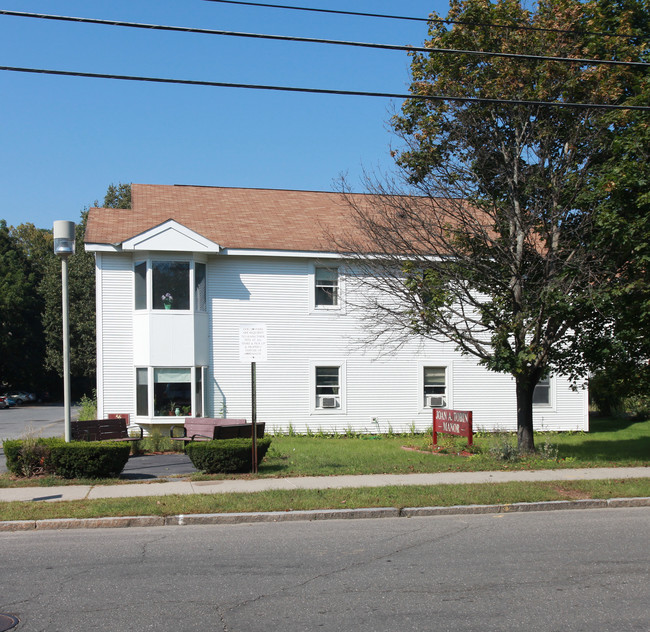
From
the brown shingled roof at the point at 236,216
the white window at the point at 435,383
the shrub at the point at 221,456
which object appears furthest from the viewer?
the white window at the point at 435,383

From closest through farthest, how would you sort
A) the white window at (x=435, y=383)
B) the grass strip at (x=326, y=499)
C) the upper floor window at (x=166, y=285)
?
the grass strip at (x=326, y=499)
the upper floor window at (x=166, y=285)
the white window at (x=435, y=383)

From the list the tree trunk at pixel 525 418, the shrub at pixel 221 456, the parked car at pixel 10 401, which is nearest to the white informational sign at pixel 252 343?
the shrub at pixel 221 456

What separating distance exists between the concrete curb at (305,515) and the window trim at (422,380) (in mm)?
13032

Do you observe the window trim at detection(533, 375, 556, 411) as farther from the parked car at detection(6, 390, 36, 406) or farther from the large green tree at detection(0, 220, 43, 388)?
the parked car at detection(6, 390, 36, 406)

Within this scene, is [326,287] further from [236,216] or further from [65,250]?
[65,250]

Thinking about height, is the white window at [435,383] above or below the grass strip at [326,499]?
above

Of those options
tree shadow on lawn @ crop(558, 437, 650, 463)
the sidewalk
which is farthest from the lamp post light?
tree shadow on lawn @ crop(558, 437, 650, 463)

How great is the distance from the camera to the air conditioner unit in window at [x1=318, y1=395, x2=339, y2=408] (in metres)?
23.3

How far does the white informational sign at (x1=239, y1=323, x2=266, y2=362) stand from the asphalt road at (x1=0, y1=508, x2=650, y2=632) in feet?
12.1

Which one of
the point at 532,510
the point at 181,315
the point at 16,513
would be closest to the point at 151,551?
the point at 16,513

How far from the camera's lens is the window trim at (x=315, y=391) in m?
23.3

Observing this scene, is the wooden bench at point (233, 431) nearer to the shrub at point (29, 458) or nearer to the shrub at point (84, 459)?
the shrub at point (84, 459)

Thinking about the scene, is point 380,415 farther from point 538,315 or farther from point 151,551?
point 151,551

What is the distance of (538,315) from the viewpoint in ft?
49.9
